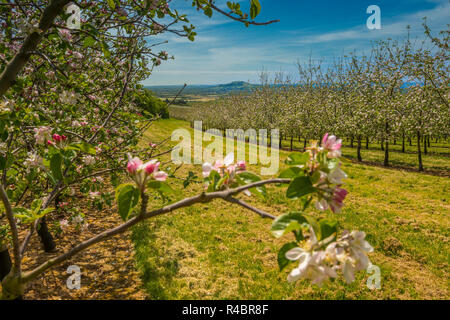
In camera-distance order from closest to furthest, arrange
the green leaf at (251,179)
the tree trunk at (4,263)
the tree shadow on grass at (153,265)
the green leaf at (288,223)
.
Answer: the green leaf at (288,223) < the green leaf at (251,179) < the tree trunk at (4,263) < the tree shadow on grass at (153,265)

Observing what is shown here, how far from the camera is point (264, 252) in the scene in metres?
4.48

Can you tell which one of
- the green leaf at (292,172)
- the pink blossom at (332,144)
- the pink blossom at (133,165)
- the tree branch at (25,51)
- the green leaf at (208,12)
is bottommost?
the green leaf at (292,172)

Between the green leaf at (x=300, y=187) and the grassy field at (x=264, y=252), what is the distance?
268cm

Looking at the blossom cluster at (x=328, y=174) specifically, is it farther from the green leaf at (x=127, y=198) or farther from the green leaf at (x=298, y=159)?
the green leaf at (x=127, y=198)

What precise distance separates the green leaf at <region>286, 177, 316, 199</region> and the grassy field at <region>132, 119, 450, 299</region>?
8.80ft

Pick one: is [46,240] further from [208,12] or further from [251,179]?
[251,179]

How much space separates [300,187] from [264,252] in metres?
4.03

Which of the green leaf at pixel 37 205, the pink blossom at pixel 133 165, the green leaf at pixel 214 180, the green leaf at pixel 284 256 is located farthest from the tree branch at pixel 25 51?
the green leaf at pixel 284 256

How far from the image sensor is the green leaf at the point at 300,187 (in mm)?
790

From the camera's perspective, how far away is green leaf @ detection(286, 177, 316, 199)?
0.79m

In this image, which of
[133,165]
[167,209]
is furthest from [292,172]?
[133,165]
